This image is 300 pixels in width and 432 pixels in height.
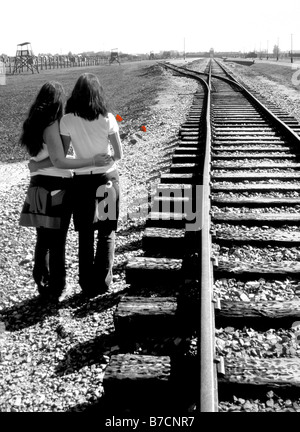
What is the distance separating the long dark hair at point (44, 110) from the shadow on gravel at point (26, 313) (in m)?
1.34

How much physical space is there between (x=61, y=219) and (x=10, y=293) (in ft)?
2.96

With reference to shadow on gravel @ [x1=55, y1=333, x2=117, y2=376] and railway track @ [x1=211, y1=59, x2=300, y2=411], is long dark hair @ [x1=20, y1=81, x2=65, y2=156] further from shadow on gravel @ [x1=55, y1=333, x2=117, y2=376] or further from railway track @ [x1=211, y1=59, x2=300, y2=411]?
railway track @ [x1=211, y1=59, x2=300, y2=411]

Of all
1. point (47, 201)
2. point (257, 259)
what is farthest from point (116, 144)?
point (257, 259)

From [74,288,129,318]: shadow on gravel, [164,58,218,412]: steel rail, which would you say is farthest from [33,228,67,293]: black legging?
[164,58,218,412]: steel rail

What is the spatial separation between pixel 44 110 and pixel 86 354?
1706 mm

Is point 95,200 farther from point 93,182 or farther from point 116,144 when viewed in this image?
point 116,144

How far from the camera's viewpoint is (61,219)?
11.9 feet

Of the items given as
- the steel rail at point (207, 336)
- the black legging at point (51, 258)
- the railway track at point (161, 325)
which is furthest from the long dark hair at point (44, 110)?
the steel rail at point (207, 336)

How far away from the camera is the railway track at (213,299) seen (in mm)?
2340

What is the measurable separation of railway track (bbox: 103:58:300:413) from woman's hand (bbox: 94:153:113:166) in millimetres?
757

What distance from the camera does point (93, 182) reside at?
142 inches

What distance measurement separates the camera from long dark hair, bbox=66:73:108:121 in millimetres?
3331
